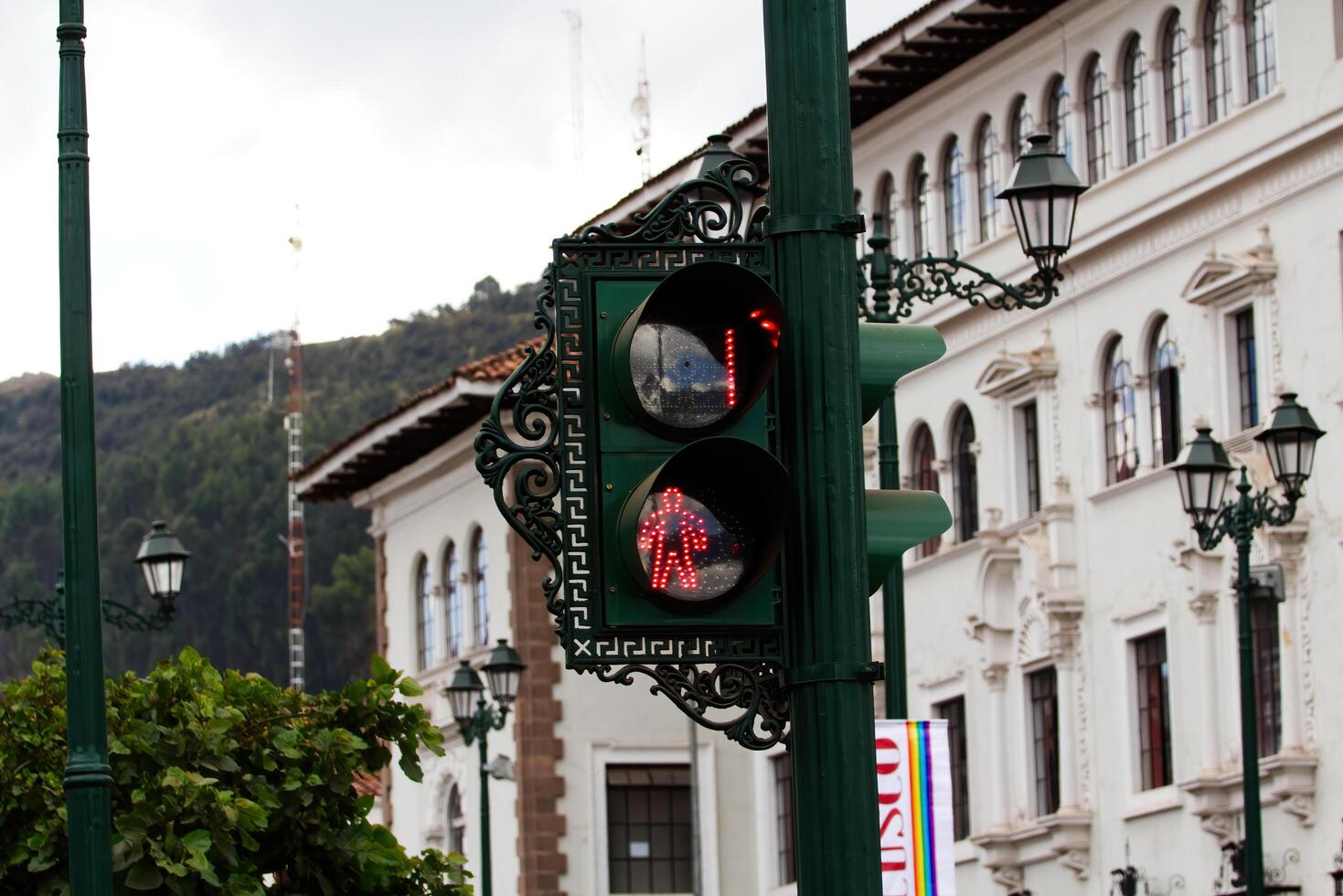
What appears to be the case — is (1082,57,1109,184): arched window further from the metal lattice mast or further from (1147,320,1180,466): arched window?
the metal lattice mast

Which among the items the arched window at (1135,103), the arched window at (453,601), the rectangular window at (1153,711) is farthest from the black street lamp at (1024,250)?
the arched window at (453,601)

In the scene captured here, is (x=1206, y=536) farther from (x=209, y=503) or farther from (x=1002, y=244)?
(x=209, y=503)

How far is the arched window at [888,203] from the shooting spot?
143 feet

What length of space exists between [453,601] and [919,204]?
1342cm

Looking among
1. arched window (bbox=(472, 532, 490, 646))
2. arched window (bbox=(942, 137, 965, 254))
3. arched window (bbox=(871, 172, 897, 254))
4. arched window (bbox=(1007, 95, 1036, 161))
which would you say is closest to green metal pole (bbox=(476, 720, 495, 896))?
arched window (bbox=(1007, 95, 1036, 161))

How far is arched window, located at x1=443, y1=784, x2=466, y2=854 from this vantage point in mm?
52406

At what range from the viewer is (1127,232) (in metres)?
37.9

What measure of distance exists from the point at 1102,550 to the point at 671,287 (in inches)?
1214

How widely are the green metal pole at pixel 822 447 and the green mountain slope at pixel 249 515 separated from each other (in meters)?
107

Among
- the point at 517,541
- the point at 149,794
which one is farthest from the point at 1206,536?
the point at 517,541

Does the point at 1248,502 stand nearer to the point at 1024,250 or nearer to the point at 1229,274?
the point at 1024,250

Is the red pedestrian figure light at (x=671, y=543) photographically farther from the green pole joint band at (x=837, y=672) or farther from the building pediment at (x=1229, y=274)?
the building pediment at (x=1229, y=274)

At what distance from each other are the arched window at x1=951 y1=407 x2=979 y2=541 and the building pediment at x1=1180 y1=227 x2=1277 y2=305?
5.96 meters

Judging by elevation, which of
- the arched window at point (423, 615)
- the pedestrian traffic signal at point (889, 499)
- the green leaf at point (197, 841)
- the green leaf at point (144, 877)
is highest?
the arched window at point (423, 615)
